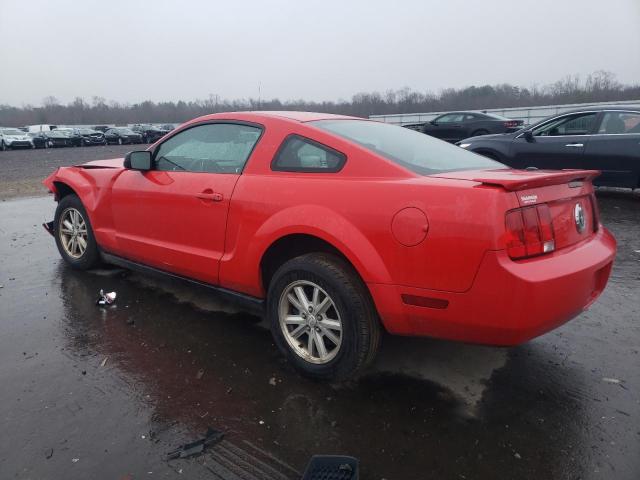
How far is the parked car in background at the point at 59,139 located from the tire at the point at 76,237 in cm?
3544

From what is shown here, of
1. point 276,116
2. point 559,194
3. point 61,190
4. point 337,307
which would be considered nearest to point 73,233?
point 61,190

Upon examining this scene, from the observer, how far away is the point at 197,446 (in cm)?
233

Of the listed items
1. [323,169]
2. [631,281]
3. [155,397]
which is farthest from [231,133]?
[631,281]

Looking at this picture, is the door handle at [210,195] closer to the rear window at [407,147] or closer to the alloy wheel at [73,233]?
the rear window at [407,147]

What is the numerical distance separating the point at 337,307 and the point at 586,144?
275 inches

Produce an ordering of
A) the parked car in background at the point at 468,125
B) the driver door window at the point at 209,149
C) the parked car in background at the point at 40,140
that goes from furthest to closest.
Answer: the parked car in background at the point at 40,140, the parked car in background at the point at 468,125, the driver door window at the point at 209,149

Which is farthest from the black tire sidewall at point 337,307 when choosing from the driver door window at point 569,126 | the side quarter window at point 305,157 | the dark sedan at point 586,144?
the driver door window at point 569,126

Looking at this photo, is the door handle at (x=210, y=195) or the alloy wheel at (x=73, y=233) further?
the alloy wheel at (x=73, y=233)

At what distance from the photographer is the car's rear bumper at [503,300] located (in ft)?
7.23

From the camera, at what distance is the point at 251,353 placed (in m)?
3.24

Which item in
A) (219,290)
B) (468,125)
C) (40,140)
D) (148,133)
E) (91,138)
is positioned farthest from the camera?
(148,133)

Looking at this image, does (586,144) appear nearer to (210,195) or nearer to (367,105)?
(210,195)

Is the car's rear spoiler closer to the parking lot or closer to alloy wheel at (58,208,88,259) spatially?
the parking lot

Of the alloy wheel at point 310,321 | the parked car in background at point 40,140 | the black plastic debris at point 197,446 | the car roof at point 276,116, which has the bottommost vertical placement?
the black plastic debris at point 197,446
